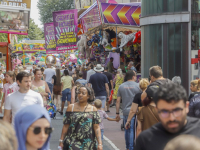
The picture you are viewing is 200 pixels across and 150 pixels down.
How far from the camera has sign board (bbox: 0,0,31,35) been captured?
47.8ft

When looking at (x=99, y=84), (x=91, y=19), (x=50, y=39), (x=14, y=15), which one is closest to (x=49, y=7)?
(x=50, y=39)

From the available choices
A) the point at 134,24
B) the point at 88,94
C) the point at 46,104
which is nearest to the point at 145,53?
the point at 134,24

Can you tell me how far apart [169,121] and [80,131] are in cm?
295

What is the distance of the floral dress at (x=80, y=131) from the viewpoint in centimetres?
609

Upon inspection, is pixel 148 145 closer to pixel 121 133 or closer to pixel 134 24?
pixel 121 133

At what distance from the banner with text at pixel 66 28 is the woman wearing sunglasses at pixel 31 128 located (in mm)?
22030

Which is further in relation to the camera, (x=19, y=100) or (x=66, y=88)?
(x=66, y=88)

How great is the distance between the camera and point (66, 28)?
2553cm

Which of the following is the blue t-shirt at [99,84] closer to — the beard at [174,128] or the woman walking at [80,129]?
the woman walking at [80,129]

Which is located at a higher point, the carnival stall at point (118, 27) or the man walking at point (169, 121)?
the carnival stall at point (118, 27)

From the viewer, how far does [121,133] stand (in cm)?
1187

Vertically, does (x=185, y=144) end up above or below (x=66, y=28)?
below

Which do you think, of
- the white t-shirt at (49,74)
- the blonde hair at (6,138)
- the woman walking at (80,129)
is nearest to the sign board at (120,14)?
the white t-shirt at (49,74)

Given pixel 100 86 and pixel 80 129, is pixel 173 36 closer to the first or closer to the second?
pixel 100 86
